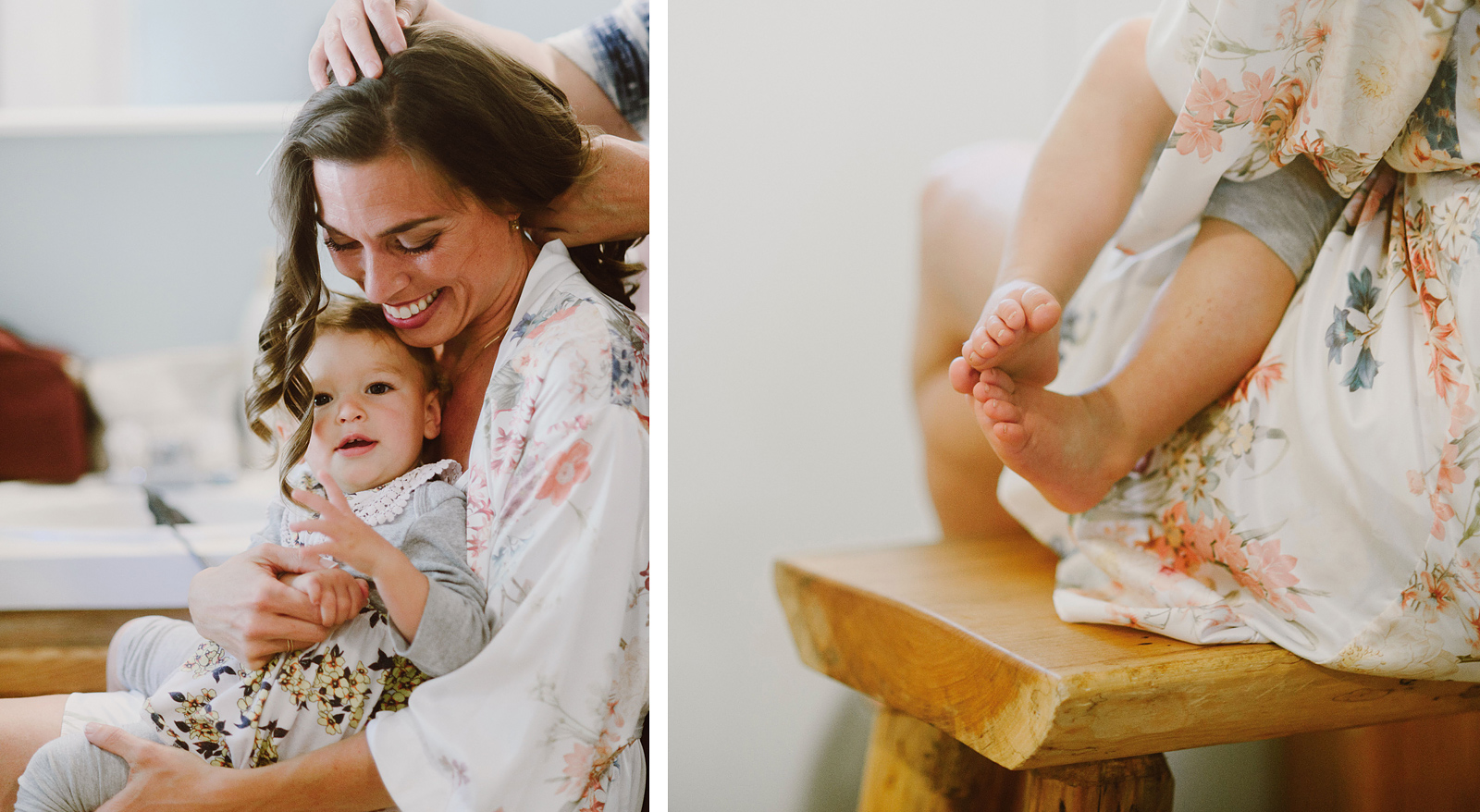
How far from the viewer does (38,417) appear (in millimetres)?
604

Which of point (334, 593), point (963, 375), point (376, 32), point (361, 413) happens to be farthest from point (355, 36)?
point (963, 375)

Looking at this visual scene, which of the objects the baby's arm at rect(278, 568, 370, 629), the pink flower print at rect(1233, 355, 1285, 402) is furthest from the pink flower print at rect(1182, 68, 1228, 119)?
→ the baby's arm at rect(278, 568, 370, 629)

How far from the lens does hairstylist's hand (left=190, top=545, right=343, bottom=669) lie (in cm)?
57

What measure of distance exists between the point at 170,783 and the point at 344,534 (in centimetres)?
18

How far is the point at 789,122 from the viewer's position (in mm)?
978

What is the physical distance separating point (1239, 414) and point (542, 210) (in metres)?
0.51

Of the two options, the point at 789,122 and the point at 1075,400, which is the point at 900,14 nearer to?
the point at 789,122

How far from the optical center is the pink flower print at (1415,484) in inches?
22.4

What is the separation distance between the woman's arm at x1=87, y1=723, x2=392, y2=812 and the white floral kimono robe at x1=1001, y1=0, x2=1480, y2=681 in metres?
0.49

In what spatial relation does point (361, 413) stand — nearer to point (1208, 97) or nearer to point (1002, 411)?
point (1002, 411)

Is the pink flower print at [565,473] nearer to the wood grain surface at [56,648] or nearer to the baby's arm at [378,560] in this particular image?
the baby's arm at [378,560]

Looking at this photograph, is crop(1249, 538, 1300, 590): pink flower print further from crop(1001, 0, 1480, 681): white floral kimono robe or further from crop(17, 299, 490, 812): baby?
crop(17, 299, 490, 812): baby

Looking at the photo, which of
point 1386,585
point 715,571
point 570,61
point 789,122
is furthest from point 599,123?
point 1386,585

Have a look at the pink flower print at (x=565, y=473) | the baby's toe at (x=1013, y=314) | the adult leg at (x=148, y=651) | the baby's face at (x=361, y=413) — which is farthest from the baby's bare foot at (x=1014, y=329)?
the adult leg at (x=148, y=651)
